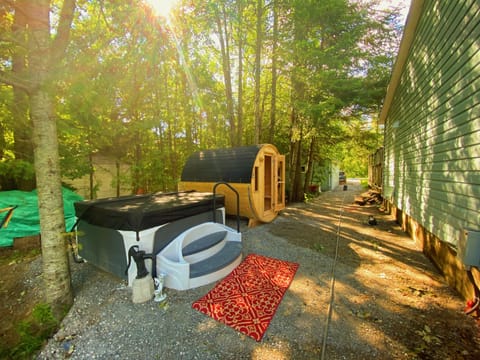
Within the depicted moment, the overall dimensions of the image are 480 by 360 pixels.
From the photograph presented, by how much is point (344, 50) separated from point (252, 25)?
146 inches

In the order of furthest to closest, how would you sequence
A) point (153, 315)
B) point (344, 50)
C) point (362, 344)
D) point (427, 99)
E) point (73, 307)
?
1. point (344, 50)
2. point (427, 99)
3. point (73, 307)
4. point (153, 315)
5. point (362, 344)

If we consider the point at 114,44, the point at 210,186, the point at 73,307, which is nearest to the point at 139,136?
the point at 210,186

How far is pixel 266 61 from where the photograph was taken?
9.79m

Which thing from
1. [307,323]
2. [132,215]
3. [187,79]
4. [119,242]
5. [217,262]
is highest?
[187,79]

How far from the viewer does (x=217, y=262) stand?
3.13 meters

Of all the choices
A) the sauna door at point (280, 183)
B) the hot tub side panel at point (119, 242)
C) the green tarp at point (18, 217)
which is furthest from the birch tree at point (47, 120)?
the sauna door at point (280, 183)

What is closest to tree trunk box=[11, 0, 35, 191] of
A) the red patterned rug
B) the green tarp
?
the green tarp

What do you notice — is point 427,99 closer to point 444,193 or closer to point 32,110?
point 444,193

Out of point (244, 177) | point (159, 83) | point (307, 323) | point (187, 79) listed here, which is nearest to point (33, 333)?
point (307, 323)

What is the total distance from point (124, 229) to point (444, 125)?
515 cm

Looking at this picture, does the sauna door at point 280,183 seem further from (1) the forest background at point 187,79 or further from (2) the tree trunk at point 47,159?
(2) the tree trunk at point 47,159

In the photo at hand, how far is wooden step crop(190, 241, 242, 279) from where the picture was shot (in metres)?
2.89

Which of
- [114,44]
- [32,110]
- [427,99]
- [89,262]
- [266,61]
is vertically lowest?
[89,262]

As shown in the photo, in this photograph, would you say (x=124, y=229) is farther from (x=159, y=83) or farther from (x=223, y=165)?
(x=159, y=83)
